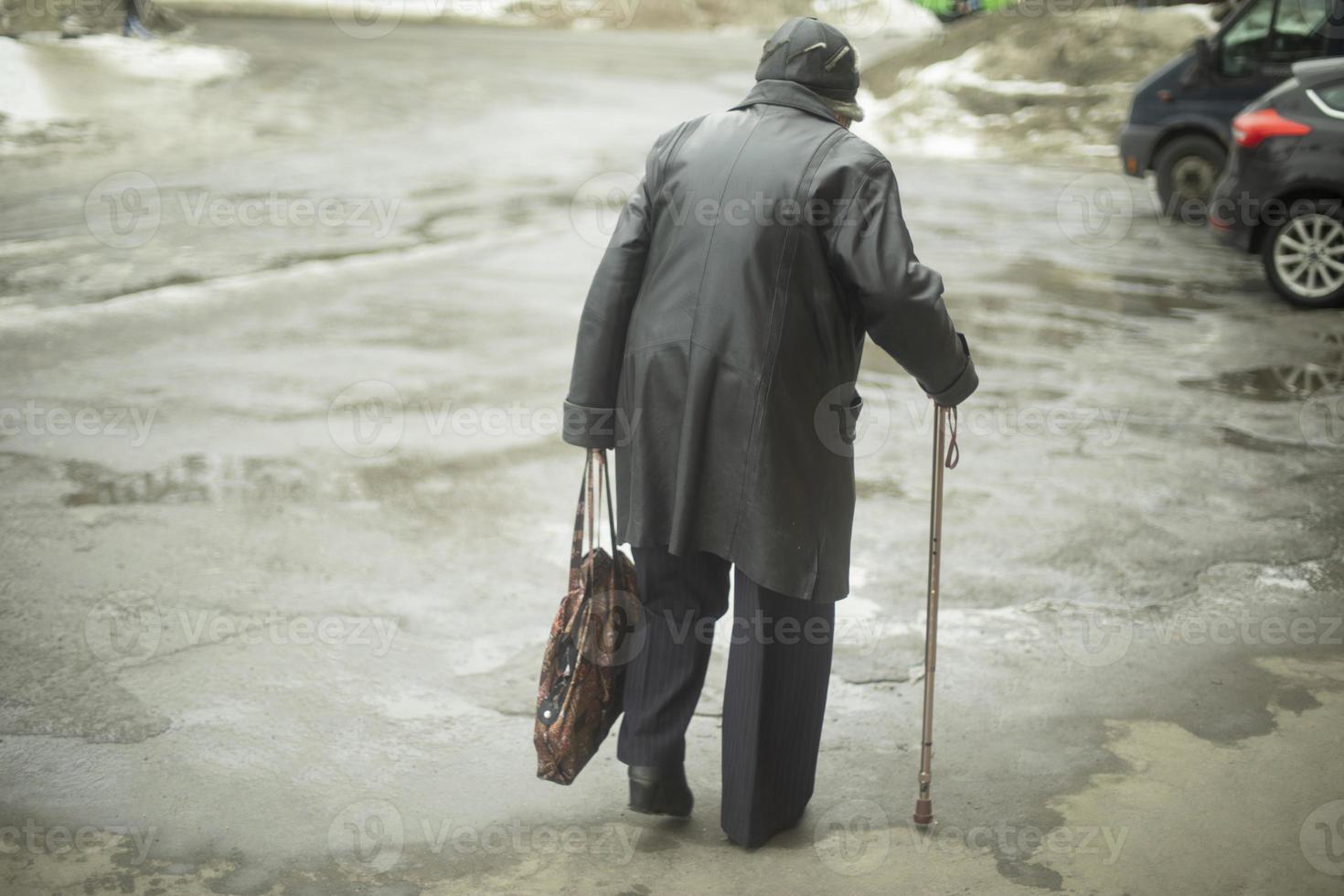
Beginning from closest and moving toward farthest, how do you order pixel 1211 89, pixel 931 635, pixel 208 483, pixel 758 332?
pixel 758 332 → pixel 931 635 → pixel 208 483 → pixel 1211 89

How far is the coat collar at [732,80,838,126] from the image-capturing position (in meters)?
3.10

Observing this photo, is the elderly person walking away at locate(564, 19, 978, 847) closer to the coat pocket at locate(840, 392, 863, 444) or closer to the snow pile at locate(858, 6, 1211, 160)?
the coat pocket at locate(840, 392, 863, 444)

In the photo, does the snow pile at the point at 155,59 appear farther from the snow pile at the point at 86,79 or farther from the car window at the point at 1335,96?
the car window at the point at 1335,96

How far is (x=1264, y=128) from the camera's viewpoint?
8844 millimetres

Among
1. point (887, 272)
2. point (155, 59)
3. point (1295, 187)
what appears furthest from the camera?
point (155, 59)

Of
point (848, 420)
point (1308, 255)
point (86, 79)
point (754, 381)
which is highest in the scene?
point (86, 79)

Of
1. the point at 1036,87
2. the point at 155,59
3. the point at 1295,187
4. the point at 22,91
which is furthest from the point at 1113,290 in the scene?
the point at 155,59

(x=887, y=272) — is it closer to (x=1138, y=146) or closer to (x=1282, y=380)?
(x=1282, y=380)

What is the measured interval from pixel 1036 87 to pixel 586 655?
681 inches

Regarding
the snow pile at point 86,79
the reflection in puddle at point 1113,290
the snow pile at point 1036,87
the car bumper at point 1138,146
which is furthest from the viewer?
the snow pile at point 1036,87

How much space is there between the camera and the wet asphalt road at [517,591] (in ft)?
10.7

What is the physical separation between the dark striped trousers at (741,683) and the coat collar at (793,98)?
3.77ft

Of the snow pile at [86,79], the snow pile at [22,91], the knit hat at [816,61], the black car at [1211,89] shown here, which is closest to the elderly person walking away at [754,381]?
the knit hat at [816,61]

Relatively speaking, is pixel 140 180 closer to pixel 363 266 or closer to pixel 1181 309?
pixel 363 266
